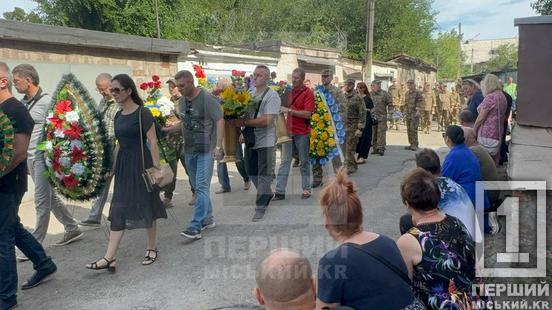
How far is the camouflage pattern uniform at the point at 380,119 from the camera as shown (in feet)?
38.8

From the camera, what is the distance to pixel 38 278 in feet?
14.7

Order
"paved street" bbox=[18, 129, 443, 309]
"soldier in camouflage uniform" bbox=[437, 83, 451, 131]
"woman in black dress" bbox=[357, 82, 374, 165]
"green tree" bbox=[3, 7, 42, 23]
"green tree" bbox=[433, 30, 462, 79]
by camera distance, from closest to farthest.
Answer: "paved street" bbox=[18, 129, 443, 309], "woman in black dress" bbox=[357, 82, 374, 165], "soldier in camouflage uniform" bbox=[437, 83, 451, 131], "green tree" bbox=[3, 7, 42, 23], "green tree" bbox=[433, 30, 462, 79]

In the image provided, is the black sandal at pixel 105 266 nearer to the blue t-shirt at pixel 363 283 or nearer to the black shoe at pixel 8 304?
the black shoe at pixel 8 304

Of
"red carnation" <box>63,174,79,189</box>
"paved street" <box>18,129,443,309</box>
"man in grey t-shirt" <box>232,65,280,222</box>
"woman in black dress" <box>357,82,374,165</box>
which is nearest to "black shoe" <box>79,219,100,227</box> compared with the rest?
"paved street" <box>18,129,443,309</box>

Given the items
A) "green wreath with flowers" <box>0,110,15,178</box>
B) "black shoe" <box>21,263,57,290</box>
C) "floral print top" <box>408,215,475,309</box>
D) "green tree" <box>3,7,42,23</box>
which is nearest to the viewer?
"floral print top" <box>408,215,475,309</box>

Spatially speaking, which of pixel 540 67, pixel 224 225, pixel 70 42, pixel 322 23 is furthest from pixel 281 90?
pixel 322 23

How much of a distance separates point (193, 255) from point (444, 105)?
1683 centimetres

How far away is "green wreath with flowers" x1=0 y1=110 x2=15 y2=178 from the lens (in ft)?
12.7

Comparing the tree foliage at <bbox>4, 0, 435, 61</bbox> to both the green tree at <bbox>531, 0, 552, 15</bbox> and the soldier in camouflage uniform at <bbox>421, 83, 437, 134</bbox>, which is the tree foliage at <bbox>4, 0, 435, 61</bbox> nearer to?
the soldier in camouflage uniform at <bbox>421, 83, 437, 134</bbox>

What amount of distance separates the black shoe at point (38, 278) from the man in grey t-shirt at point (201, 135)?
1.44 m

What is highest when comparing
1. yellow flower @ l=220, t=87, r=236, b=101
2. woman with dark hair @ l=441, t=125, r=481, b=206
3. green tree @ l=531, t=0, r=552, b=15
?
green tree @ l=531, t=0, r=552, b=15

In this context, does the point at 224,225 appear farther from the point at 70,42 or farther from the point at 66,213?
the point at 70,42

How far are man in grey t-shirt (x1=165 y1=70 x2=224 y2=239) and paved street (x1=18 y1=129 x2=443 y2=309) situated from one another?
1.23ft

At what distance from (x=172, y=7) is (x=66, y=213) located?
2205 centimetres
